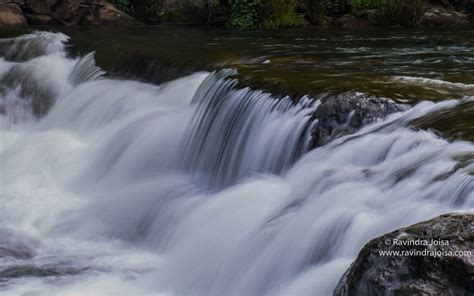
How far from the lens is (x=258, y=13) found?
53.6 feet

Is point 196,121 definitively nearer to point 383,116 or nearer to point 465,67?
point 383,116

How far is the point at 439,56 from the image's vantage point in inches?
408

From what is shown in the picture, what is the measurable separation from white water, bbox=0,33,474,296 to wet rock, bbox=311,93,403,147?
12 cm

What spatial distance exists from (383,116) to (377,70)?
2.41 meters

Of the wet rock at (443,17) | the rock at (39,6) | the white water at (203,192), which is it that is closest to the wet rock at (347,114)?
the white water at (203,192)

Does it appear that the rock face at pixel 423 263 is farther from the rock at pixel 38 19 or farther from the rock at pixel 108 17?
the rock at pixel 38 19

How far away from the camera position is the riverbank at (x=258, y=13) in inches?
626

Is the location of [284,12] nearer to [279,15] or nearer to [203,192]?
[279,15]

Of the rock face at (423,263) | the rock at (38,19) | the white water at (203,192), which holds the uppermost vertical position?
the rock face at (423,263)

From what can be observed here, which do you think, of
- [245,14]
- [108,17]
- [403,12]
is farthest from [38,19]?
[403,12]

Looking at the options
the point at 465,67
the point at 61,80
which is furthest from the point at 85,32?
the point at 465,67

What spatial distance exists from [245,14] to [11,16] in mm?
4745

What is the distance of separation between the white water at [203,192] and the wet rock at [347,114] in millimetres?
121

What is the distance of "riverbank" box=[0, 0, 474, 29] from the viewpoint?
15906 mm
